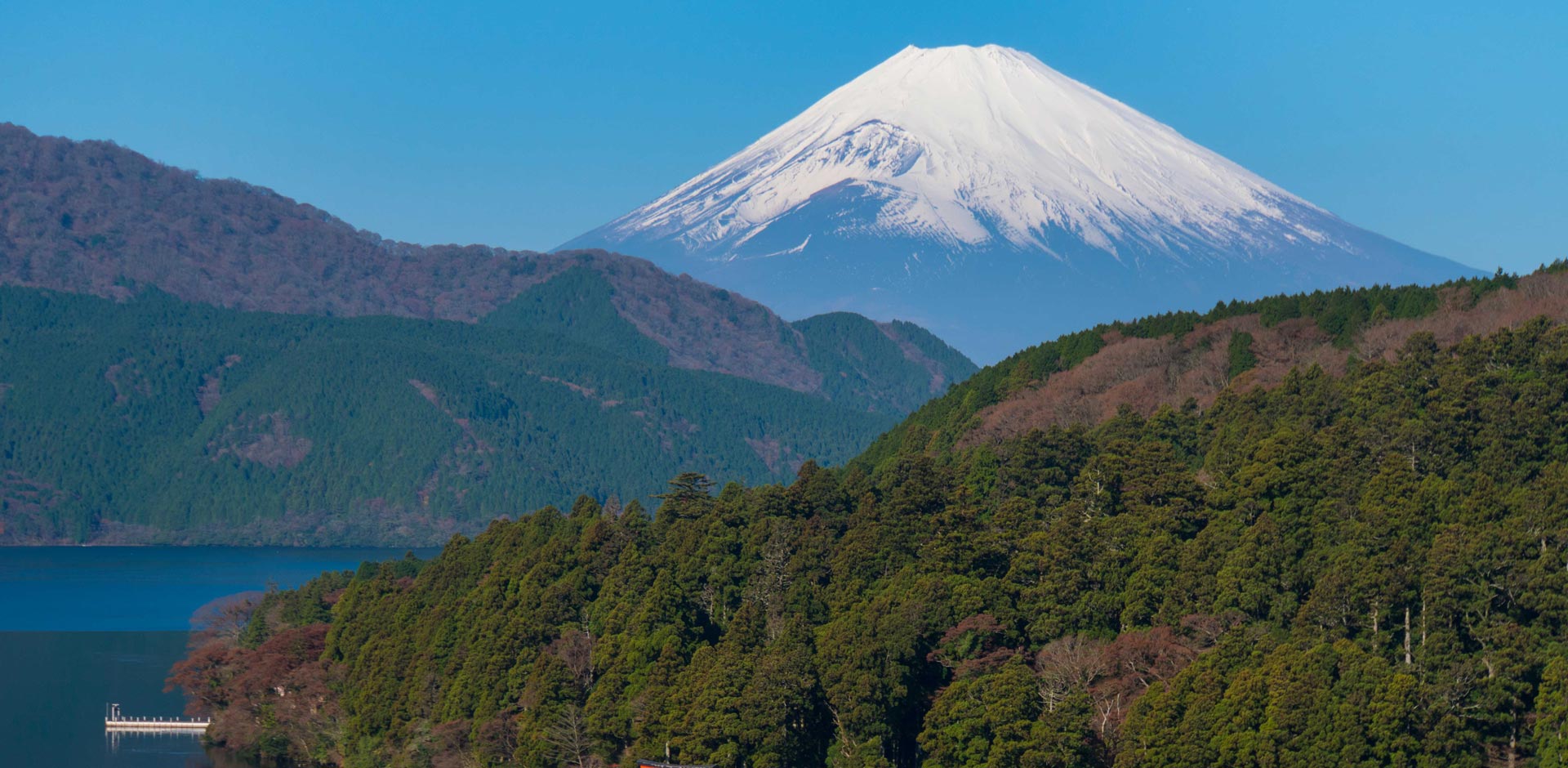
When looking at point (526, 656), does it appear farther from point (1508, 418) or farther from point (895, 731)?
point (1508, 418)

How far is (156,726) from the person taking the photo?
84.2 metres

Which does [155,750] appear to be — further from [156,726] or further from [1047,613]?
[1047,613]

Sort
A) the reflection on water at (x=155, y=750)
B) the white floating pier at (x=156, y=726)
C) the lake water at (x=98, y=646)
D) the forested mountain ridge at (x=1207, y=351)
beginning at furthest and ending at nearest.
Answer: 1. the forested mountain ridge at (x=1207, y=351)
2. the white floating pier at (x=156, y=726)
3. the lake water at (x=98, y=646)
4. the reflection on water at (x=155, y=750)

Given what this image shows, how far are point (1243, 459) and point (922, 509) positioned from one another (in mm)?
11544

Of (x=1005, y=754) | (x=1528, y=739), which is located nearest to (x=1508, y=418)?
(x=1528, y=739)

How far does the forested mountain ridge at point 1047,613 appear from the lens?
54.2 metres

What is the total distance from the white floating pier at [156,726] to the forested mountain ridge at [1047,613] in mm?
1505

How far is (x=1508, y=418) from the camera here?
67.8 meters

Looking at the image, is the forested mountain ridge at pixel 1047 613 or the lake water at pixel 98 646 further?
the lake water at pixel 98 646

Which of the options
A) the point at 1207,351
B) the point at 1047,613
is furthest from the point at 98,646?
the point at 1047,613

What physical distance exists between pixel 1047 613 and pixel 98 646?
2928 inches

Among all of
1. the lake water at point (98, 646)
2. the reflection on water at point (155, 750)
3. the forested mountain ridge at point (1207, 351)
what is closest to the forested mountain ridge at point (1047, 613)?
the reflection on water at point (155, 750)

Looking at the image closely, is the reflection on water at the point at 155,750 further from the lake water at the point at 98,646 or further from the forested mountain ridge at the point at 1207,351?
the forested mountain ridge at the point at 1207,351

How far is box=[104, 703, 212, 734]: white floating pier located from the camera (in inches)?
3297
